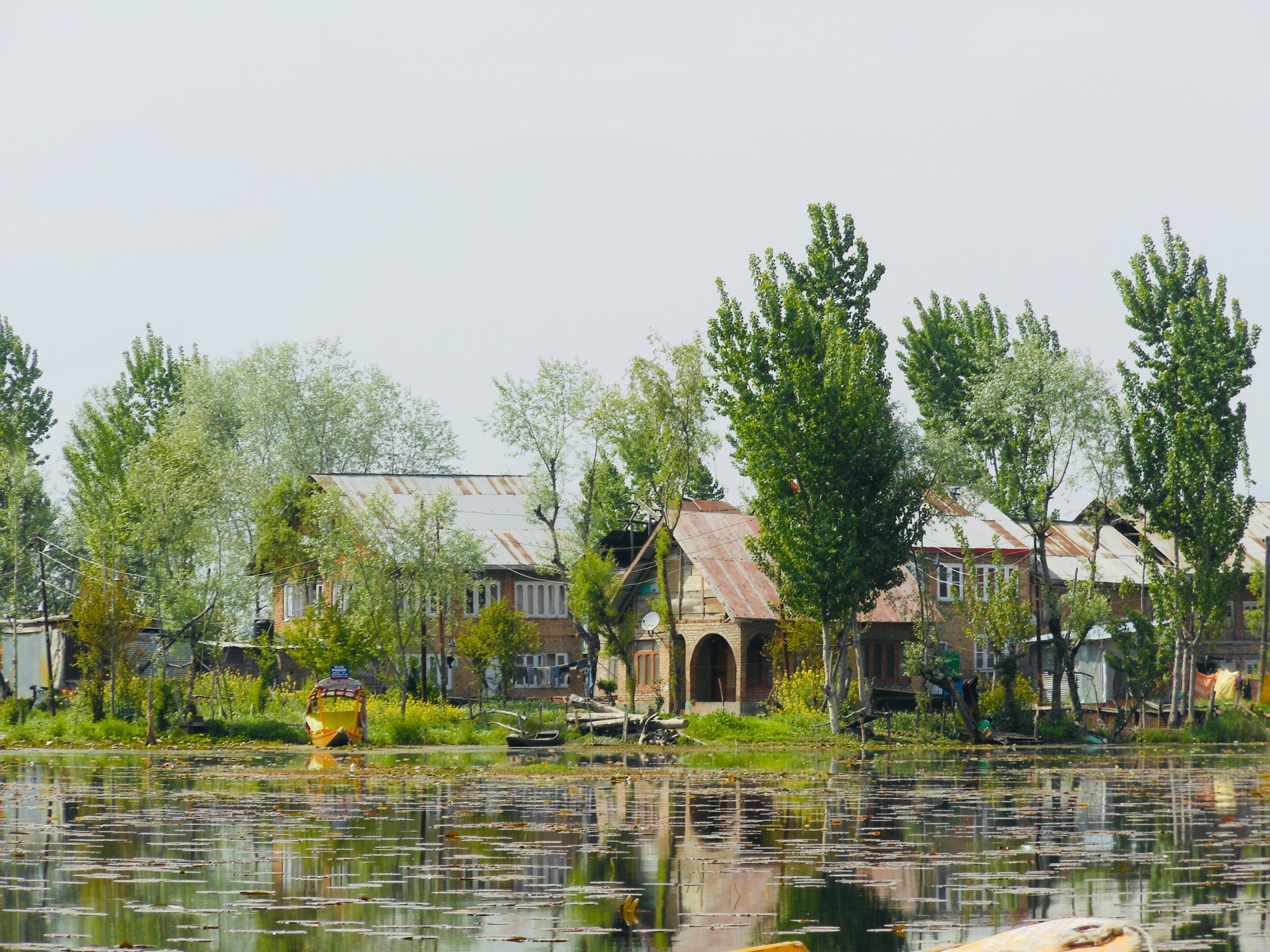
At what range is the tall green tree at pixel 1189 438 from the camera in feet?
157

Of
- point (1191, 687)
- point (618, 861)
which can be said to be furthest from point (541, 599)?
point (618, 861)

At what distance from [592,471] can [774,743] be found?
64.6 feet

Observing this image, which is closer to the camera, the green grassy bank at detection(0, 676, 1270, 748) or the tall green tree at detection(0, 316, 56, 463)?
the green grassy bank at detection(0, 676, 1270, 748)

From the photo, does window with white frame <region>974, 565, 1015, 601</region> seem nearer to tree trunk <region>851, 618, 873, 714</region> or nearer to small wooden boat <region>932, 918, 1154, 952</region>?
tree trunk <region>851, 618, 873, 714</region>

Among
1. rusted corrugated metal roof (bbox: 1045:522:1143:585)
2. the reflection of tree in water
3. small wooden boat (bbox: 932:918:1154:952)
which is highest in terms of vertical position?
rusted corrugated metal roof (bbox: 1045:522:1143:585)

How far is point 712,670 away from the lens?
54.3m

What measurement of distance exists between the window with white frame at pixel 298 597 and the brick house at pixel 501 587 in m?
0.07

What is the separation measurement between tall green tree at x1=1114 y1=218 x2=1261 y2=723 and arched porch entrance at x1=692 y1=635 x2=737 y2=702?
49.1ft

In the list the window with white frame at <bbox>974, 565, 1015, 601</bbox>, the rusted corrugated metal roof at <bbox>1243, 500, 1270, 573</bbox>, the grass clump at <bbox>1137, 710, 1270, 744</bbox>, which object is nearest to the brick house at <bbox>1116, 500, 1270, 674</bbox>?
the rusted corrugated metal roof at <bbox>1243, 500, 1270, 573</bbox>

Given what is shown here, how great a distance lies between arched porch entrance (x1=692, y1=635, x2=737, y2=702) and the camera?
5328 centimetres

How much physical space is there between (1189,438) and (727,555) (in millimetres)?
16549

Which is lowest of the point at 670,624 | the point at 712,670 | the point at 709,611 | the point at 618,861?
the point at 618,861

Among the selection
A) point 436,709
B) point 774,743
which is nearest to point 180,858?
point 774,743

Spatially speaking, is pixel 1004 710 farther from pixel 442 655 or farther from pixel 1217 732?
pixel 442 655
